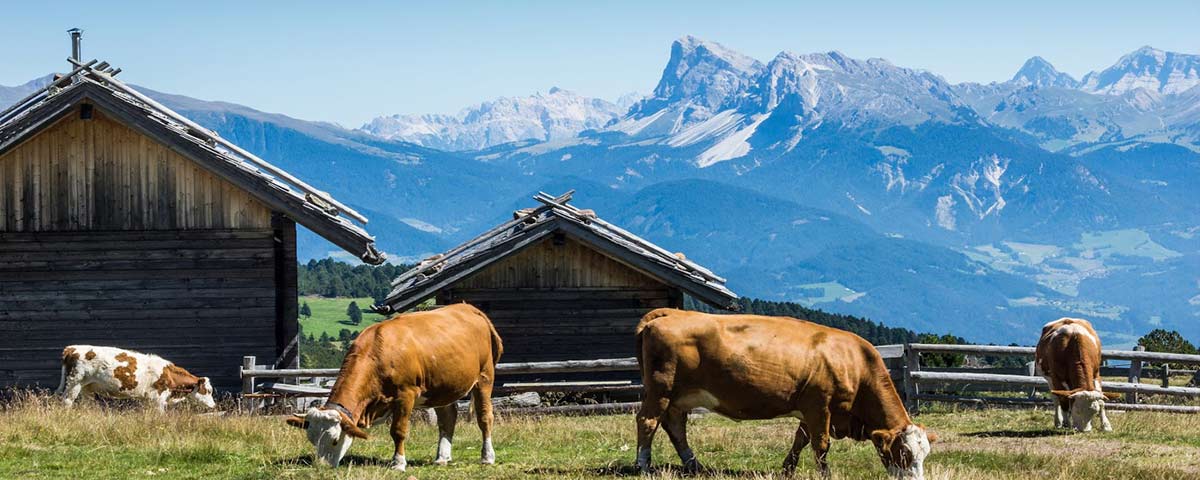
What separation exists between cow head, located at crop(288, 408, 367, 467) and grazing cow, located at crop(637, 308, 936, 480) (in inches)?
109

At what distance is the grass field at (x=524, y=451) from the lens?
14289 millimetres

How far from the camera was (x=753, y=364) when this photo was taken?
14.0 m

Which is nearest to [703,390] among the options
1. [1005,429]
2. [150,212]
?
[1005,429]

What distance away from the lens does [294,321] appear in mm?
26609

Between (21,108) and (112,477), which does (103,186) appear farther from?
(112,477)

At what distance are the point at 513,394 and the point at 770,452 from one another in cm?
1185

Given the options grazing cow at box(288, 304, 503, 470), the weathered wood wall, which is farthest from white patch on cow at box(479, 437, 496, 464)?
the weathered wood wall

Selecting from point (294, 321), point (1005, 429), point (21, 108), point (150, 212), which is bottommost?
point (1005, 429)

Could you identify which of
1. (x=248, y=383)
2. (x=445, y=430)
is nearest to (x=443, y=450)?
(x=445, y=430)

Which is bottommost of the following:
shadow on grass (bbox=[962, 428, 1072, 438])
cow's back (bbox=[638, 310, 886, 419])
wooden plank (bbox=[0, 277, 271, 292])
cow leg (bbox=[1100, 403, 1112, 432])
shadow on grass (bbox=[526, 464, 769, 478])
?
shadow on grass (bbox=[962, 428, 1072, 438])

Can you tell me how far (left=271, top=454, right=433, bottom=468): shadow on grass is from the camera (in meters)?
14.4

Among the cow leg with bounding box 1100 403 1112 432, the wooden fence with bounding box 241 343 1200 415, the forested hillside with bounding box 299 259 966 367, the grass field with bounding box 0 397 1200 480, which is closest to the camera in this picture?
the grass field with bounding box 0 397 1200 480

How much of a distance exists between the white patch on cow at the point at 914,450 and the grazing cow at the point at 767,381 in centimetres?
12

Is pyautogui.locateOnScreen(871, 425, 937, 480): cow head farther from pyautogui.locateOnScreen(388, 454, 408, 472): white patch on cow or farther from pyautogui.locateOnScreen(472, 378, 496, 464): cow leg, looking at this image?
pyautogui.locateOnScreen(388, 454, 408, 472): white patch on cow
